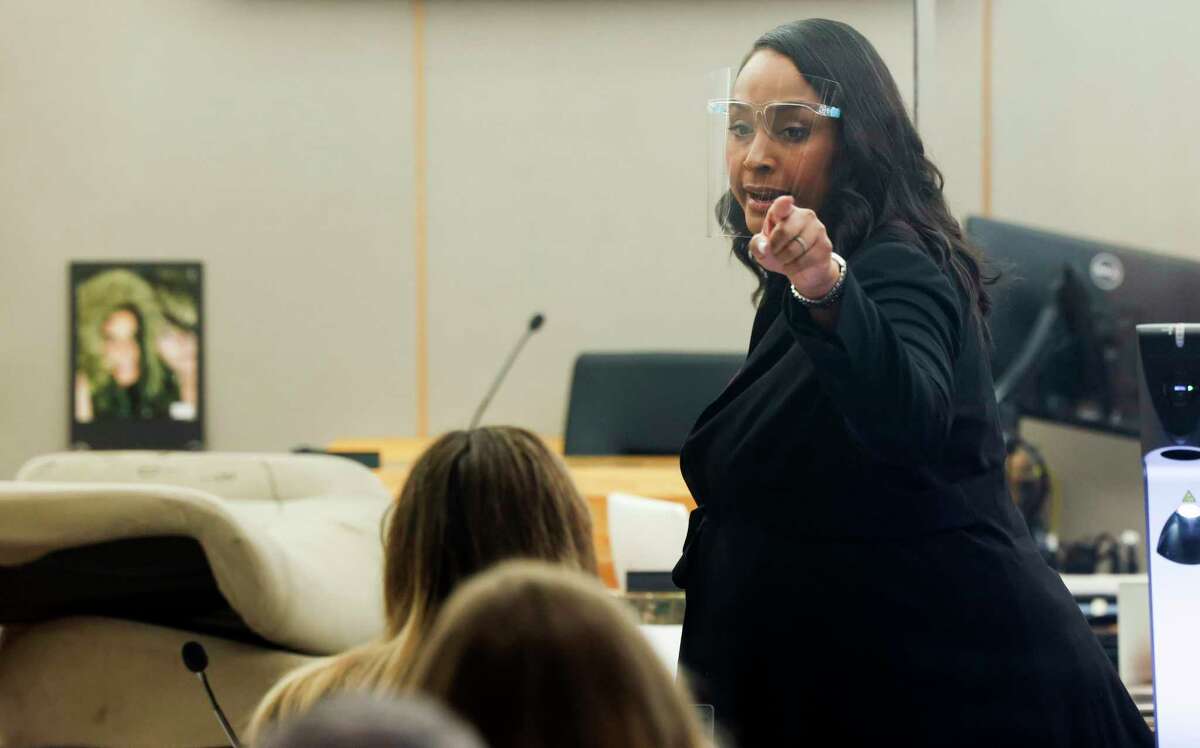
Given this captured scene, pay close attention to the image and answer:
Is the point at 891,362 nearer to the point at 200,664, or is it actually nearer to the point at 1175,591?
the point at 1175,591

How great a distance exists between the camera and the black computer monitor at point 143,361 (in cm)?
495

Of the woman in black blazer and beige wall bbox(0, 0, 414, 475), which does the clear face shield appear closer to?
the woman in black blazer

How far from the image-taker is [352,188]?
4.95 meters

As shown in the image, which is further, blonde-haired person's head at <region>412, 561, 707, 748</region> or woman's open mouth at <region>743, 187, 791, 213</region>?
woman's open mouth at <region>743, 187, 791, 213</region>

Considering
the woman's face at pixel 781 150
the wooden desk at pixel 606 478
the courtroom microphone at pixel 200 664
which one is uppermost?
the woman's face at pixel 781 150

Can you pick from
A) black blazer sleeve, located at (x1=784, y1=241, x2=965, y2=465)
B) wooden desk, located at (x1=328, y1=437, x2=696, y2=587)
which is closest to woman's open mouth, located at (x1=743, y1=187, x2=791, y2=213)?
black blazer sleeve, located at (x1=784, y1=241, x2=965, y2=465)

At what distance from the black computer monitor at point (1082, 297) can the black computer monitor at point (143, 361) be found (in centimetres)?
250

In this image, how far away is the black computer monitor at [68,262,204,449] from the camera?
4.95 metres

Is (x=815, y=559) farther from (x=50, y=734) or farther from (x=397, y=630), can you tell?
(x=50, y=734)

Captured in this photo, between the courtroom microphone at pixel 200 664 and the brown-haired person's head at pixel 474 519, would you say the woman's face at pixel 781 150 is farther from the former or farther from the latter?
the courtroom microphone at pixel 200 664

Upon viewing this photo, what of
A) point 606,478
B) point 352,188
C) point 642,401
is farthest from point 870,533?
point 352,188

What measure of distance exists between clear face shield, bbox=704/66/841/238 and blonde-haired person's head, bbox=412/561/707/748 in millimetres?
680

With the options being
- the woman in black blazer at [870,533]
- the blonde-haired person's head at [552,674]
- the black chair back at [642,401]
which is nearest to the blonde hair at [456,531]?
the woman in black blazer at [870,533]

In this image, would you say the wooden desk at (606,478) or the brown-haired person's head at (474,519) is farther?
the wooden desk at (606,478)
